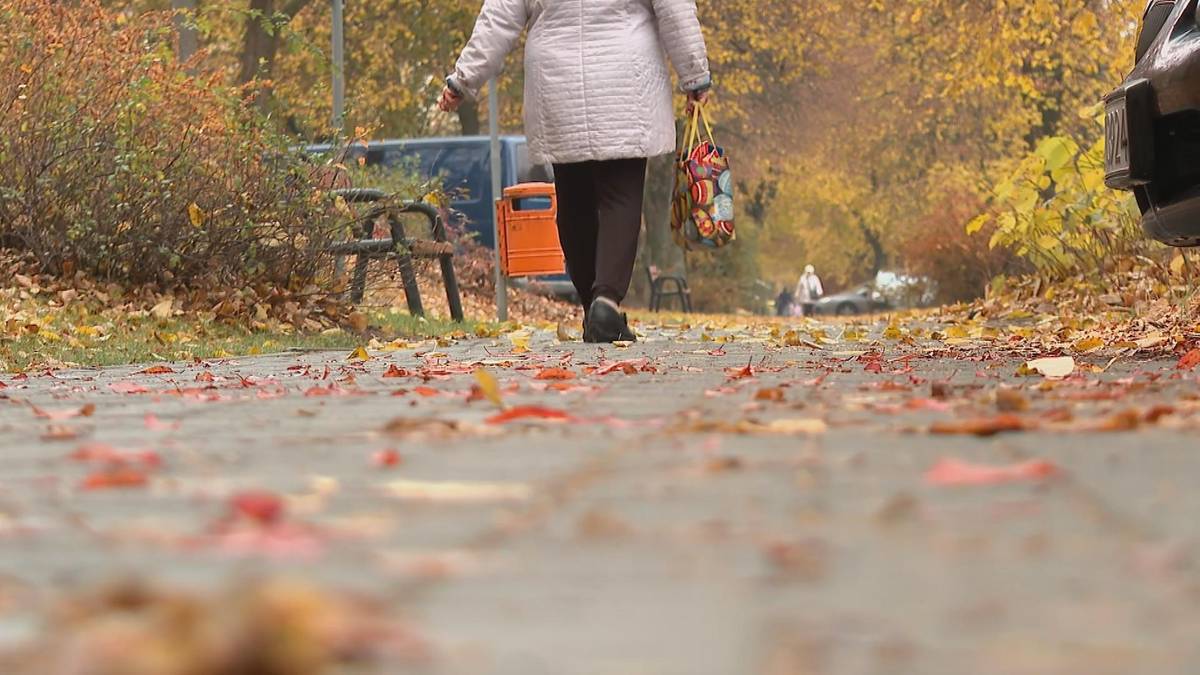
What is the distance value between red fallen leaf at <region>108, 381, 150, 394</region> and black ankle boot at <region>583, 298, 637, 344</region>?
10.6ft

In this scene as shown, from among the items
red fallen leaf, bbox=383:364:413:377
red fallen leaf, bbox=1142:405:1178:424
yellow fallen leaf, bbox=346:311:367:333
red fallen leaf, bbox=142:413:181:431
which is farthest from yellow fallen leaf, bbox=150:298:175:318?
red fallen leaf, bbox=1142:405:1178:424

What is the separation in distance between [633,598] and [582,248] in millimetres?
7563

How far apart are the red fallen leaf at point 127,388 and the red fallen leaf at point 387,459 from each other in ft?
8.80

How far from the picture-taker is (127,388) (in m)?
6.21

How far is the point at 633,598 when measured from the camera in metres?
2.07

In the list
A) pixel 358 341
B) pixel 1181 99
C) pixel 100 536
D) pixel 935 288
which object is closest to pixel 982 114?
pixel 935 288

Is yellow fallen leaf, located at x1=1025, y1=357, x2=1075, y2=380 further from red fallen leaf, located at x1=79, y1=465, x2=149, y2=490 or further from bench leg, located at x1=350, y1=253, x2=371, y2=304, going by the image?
bench leg, located at x1=350, y1=253, x2=371, y2=304

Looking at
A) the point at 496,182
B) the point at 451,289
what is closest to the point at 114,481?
the point at 451,289

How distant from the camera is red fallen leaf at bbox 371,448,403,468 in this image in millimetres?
3412

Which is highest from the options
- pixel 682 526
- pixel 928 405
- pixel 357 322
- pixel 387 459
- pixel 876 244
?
pixel 682 526

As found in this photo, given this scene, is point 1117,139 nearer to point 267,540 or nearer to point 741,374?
point 741,374

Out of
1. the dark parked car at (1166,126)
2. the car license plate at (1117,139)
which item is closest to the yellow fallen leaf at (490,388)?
the dark parked car at (1166,126)

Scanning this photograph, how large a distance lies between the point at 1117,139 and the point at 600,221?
9.21ft

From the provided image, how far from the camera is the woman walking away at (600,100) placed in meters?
9.23
